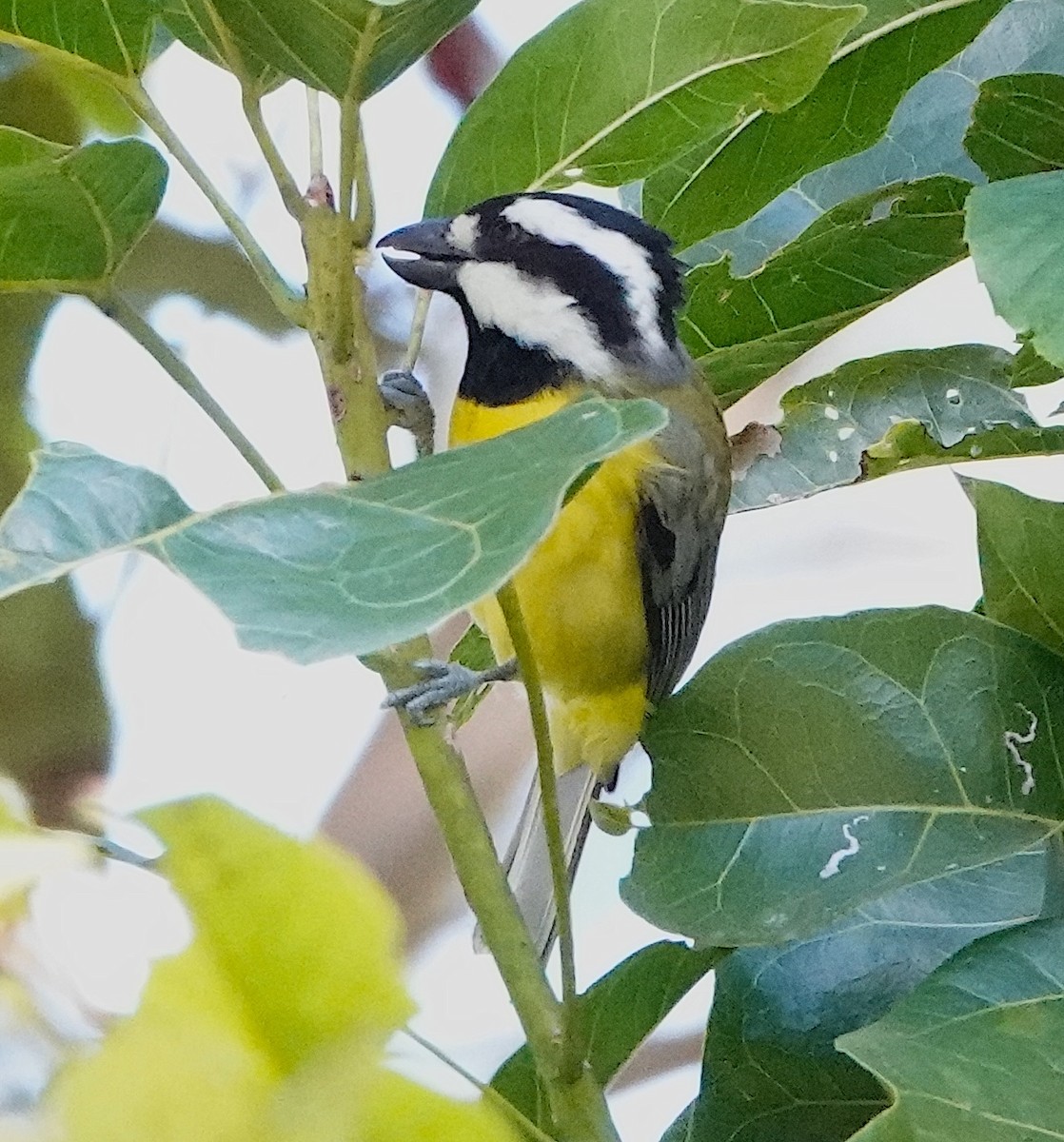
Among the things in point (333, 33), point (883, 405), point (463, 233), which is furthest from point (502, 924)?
point (463, 233)

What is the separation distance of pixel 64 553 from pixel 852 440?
17.7 inches

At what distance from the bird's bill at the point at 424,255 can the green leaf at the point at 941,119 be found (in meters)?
0.19

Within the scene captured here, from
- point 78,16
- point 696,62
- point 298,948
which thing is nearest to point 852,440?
point 696,62

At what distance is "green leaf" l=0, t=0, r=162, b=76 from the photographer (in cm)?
44

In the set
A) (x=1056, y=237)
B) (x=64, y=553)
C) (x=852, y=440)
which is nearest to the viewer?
(x=64, y=553)

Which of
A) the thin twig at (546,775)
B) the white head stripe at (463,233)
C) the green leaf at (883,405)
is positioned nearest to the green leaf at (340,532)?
the thin twig at (546,775)

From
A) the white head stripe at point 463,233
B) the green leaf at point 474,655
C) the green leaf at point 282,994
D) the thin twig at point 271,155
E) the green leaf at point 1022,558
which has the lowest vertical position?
the green leaf at point 282,994

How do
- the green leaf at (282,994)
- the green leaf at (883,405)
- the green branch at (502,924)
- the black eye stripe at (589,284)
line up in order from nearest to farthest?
1. the green leaf at (282,994)
2. the green branch at (502,924)
3. the green leaf at (883,405)
4. the black eye stripe at (589,284)

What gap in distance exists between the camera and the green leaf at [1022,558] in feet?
1.50

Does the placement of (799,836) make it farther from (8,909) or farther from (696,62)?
(8,909)

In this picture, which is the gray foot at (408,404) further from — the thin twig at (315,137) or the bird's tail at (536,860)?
the bird's tail at (536,860)

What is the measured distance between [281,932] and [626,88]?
41cm

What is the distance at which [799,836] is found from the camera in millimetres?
465

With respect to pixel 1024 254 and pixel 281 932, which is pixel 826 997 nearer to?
pixel 1024 254
